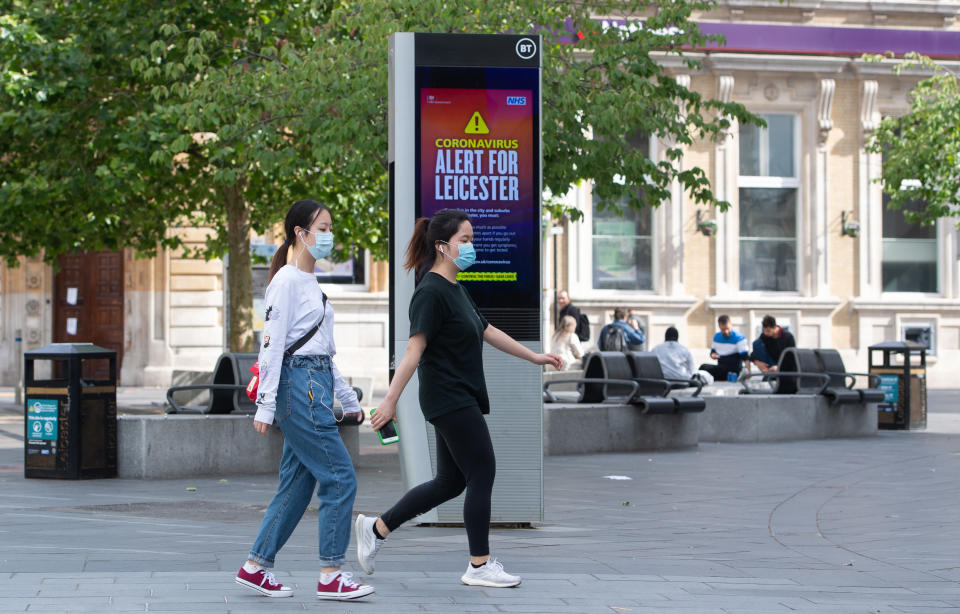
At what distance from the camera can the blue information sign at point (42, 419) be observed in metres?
10.9

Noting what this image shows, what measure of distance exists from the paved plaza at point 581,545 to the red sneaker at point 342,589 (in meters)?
0.05

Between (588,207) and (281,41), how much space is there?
11502 mm

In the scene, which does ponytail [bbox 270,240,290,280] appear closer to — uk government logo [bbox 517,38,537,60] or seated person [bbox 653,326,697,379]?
uk government logo [bbox 517,38,537,60]

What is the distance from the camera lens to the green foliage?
24.0 m

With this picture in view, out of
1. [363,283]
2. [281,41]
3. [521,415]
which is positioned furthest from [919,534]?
[363,283]

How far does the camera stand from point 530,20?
1491 cm

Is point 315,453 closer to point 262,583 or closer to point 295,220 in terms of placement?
point 262,583

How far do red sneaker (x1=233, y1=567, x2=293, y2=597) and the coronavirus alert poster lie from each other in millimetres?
2954

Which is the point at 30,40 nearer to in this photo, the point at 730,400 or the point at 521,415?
the point at 730,400

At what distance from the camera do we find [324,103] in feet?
46.4

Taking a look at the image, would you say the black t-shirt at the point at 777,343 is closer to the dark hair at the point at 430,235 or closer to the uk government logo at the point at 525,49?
the uk government logo at the point at 525,49

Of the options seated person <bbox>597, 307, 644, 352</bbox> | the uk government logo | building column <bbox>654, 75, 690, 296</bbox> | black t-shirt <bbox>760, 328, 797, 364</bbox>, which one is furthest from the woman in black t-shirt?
building column <bbox>654, 75, 690, 296</bbox>

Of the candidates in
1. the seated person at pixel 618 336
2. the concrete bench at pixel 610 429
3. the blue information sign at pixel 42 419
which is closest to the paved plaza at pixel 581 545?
the blue information sign at pixel 42 419

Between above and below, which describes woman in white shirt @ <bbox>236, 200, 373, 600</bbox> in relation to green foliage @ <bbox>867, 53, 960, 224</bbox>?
below
